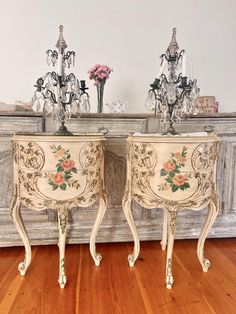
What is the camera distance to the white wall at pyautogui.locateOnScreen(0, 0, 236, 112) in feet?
8.58

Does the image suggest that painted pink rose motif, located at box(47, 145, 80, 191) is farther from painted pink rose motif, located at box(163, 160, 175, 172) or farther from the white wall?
the white wall

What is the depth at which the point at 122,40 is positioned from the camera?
8.96 feet

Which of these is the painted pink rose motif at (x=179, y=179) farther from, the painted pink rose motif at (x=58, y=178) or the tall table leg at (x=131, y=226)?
the painted pink rose motif at (x=58, y=178)

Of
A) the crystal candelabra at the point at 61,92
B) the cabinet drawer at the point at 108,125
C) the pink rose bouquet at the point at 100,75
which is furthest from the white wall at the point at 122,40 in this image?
the crystal candelabra at the point at 61,92

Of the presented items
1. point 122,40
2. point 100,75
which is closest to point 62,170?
point 100,75

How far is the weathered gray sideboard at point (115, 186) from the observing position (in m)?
1.84

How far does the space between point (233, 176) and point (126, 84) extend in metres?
1.35

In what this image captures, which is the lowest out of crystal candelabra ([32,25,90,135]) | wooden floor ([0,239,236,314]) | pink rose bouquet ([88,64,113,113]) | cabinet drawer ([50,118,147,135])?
wooden floor ([0,239,236,314])

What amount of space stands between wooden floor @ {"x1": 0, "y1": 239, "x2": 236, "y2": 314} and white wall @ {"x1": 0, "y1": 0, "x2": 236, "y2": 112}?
1.45 metres

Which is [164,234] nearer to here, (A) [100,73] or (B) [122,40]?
(A) [100,73]

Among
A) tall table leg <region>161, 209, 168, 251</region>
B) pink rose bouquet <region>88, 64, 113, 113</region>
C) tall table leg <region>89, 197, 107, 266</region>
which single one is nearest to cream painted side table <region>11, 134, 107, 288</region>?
tall table leg <region>89, 197, 107, 266</region>

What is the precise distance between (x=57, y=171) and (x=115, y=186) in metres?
0.59

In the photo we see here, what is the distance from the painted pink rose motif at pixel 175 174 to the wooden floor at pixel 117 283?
52 centimetres

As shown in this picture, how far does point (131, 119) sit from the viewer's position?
6.19 ft
